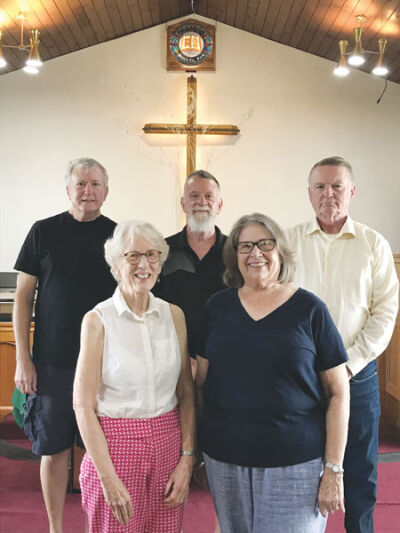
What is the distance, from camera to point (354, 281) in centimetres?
192

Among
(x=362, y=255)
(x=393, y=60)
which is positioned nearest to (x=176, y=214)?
(x=393, y=60)

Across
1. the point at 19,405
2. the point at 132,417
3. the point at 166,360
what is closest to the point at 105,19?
the point at 19,405

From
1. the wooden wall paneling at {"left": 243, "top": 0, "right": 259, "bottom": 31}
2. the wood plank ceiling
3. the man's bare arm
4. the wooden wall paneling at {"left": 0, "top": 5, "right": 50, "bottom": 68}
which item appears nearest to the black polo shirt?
the man's bare arm

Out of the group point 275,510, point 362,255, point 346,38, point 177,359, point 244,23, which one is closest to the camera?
point 275,510

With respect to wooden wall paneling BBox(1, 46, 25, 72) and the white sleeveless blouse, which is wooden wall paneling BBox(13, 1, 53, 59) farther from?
the white sleeveless blouse

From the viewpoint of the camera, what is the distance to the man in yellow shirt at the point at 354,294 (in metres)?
1.88

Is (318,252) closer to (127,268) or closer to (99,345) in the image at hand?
(127,268)

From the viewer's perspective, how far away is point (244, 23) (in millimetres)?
4637

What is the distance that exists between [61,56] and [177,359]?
3959mm

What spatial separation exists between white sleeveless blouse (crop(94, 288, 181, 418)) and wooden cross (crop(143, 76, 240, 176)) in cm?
320

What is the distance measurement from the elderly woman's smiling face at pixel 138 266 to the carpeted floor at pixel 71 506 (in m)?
1.46

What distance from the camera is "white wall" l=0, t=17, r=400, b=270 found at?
4715mm

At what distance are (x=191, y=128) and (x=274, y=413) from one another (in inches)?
142

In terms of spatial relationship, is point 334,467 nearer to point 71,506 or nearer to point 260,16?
point 71,506
